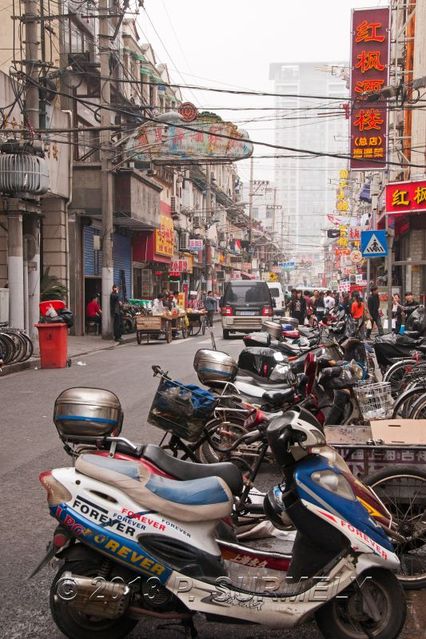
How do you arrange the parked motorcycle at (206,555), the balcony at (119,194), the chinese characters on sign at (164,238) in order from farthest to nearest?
the chinese characters on sign at (164,238)
the balcony at (119,194)
the parked motorcycle at (206,555)

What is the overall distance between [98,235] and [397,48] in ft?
47.7

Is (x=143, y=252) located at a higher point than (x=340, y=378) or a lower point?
higher

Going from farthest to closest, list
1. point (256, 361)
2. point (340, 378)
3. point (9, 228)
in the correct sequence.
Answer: point (9, 228) < point (256, 361) < point (340, 378)

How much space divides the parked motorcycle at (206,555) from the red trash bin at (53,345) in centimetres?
1289

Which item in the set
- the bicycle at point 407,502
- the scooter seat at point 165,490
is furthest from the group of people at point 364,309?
the scooter seat at point 165,490

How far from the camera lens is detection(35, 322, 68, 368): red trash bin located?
1631 cm

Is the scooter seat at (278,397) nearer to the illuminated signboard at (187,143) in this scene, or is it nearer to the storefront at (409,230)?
the storefront at (409,230)

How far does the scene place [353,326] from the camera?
11.7 m

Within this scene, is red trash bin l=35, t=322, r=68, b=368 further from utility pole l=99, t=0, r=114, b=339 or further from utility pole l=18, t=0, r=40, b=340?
utility pole l=99, t=0, r=114, b=339

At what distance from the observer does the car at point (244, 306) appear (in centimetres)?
2706

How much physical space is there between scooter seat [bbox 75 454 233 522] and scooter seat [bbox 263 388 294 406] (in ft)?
9.98

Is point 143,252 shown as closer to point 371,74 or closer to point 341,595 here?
point 371,74

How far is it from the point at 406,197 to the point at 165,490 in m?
18.1

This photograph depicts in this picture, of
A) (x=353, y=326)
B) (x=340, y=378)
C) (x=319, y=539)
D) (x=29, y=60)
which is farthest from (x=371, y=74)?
(x=319, y=539)
